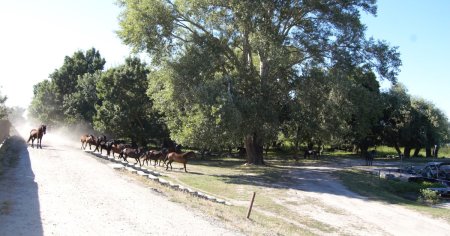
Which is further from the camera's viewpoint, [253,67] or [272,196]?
[253,67]

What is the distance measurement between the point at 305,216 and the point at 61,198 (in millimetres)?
10080

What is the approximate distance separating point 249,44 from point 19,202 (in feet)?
79.2

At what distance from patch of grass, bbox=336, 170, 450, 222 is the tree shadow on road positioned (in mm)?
18567

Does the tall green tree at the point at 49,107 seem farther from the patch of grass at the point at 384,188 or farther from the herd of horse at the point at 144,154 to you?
the patch of grass at the point at 384,188

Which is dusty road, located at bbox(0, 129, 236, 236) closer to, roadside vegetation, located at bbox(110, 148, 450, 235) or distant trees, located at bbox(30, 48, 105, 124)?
roadside vegetation, located at bbox(110, 148, 450, 235)

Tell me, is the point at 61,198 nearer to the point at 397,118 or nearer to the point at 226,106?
the point at 226,106

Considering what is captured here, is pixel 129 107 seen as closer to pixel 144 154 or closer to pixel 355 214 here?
pixel 144 154

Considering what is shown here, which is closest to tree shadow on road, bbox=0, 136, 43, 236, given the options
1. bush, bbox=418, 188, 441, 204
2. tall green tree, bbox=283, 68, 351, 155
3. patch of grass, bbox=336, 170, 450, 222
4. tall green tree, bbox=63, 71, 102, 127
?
patch of grass, bbox=336, 170, 450, 222

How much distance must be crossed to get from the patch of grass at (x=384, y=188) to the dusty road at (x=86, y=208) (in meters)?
14.9

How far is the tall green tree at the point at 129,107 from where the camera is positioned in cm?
4609

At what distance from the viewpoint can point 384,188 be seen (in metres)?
29.0

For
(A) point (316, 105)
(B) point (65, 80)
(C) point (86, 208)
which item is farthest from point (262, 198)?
(B) point (65, 80)

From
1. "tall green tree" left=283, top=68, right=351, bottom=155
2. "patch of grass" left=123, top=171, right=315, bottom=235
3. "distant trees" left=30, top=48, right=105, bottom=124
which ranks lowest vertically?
"patch of grass" left=123, top=171, right=315, bottom=235

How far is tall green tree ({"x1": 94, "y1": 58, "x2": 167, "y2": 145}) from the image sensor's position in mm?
46094
